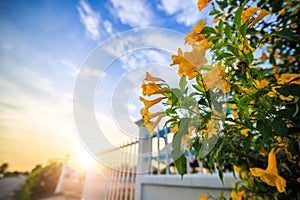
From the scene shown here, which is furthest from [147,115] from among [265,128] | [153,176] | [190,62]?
[153,176]

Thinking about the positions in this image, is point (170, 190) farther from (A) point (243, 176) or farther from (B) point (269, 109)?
(B) point (269, 109)

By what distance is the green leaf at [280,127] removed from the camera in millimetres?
348

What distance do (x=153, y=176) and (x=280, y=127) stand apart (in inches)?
76.0

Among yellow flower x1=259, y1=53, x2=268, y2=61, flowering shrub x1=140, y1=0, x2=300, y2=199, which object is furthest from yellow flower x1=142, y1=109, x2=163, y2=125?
yellow flower x1=259, y1=53, x2=268, y2=61

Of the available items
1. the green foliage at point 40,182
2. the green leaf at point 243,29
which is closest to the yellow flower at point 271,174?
the green leaf at point 243,29

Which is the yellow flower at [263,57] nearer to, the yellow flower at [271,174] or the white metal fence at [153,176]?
the white metal fence at [153,176]

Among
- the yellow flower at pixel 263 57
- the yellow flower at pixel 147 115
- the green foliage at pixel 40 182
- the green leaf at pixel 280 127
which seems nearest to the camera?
the green leaf at pixel 280 127

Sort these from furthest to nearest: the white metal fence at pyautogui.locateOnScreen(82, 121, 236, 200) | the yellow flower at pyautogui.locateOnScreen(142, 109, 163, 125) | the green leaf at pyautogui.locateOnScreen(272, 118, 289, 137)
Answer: the white metal fence at pyautogui.locateOnScreen(82, 121, 236, 200)
the yellow flower at pyautogui.locateOnScreen(142, 109, 163, 125)
the green leaf at pyautogui.locateOnScreen(272, 118, 289, 137)

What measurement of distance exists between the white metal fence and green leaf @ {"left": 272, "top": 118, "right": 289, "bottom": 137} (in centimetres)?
38

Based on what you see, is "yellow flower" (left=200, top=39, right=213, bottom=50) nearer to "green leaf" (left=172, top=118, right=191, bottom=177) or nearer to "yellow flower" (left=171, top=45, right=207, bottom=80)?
"yellow flower" (left=171, top=45, right=207, bottom=80)

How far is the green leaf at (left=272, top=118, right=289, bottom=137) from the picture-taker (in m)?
0.35

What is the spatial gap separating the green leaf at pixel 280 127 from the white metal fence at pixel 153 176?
1.26ft

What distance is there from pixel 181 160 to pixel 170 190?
1.57 metres

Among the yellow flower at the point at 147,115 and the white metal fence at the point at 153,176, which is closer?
the yellow flower at the point at 147,115
